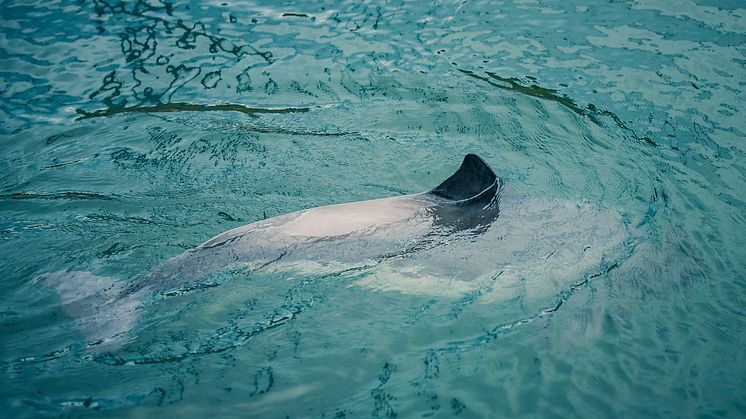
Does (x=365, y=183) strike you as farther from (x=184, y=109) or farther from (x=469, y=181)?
(x=184, y=109)

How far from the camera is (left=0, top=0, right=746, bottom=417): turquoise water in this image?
394 cm

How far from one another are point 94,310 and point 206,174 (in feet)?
6.37

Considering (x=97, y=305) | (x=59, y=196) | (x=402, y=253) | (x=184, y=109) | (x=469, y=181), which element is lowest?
(x=97, y=305)

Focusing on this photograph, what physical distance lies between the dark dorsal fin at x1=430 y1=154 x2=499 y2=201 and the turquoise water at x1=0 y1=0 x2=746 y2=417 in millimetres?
473

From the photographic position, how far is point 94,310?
4.32 meters

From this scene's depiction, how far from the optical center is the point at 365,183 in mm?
5906

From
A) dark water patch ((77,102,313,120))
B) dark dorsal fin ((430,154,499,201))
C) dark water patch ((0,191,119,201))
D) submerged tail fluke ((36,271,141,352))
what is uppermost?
dark dorsal fin ((430,154,499,201))

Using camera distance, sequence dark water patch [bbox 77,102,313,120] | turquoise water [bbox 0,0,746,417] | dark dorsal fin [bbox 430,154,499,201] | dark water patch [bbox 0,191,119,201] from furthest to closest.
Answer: dark water patch [bbox 77,102,313,120] → dark water patch [bbox 0,191,119,201] → dark dorsal fin [bbox 430,154,499,201] → turquoise water [bbox 0,0,746,417]

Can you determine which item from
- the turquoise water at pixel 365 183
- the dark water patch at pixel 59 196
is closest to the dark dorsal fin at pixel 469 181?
the turquoise water at pixel 365 183

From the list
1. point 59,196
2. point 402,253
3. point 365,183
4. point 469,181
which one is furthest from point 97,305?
point 469,181

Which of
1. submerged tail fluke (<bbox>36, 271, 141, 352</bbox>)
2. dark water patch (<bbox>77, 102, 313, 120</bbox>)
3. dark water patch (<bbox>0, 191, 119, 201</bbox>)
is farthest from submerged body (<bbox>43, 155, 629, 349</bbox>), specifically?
dark water patch (<bbox>77, 102, 313, 120</bbox>)

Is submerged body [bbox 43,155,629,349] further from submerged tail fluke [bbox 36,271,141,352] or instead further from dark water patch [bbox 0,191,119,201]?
dark water patch [bbox 0,191,119,201]

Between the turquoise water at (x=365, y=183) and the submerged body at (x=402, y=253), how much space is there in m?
0.07

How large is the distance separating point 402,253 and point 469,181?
82cm
